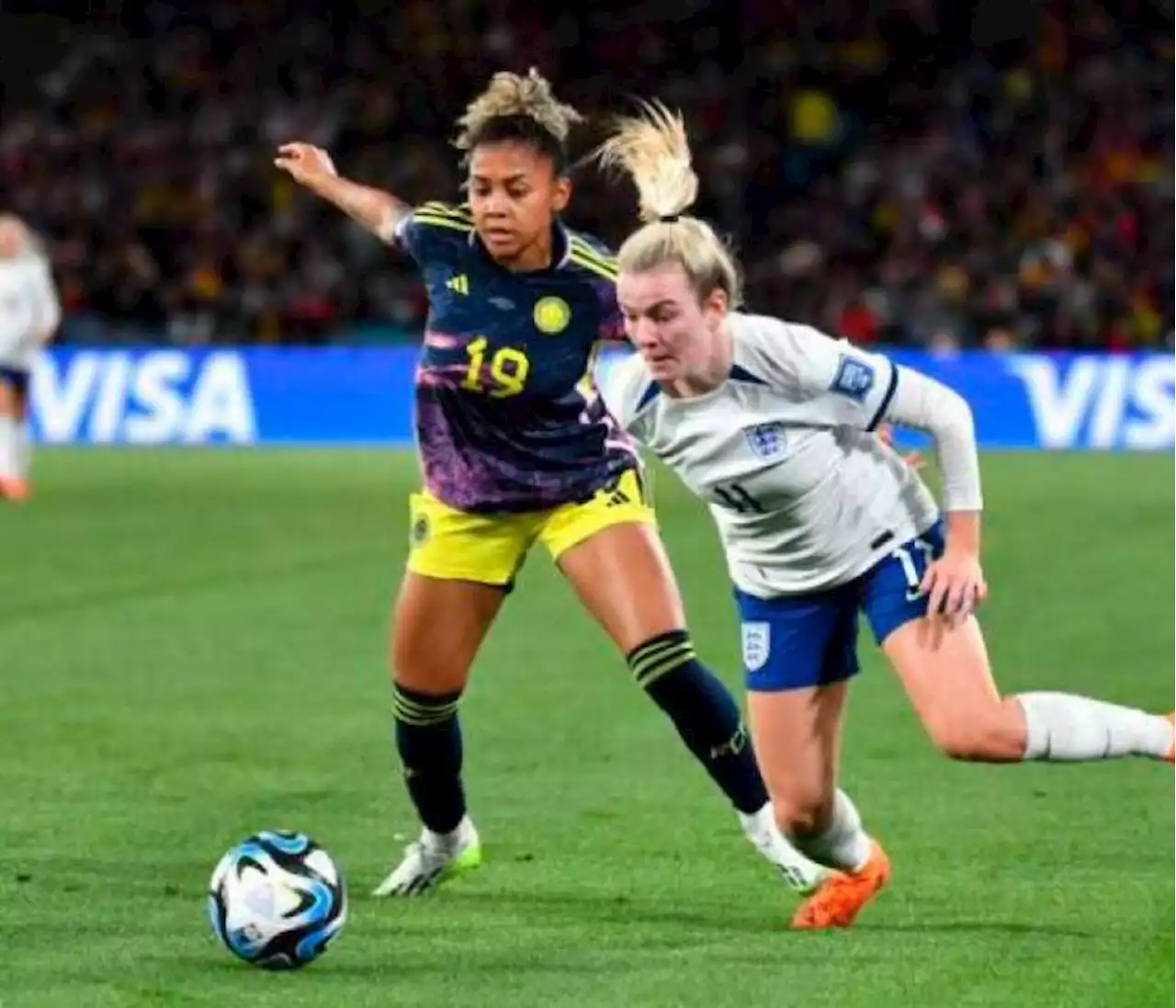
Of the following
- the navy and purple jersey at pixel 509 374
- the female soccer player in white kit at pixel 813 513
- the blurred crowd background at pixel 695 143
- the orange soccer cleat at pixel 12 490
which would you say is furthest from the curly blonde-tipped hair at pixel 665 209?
the blurred crowd background at pixel 695 143

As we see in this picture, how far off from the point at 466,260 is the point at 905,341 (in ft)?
62.1

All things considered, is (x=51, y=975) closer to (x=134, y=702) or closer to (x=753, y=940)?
(x=753, y=940)

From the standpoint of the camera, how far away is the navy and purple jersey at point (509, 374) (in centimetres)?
702

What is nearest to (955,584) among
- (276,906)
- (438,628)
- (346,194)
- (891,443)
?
(891,443)

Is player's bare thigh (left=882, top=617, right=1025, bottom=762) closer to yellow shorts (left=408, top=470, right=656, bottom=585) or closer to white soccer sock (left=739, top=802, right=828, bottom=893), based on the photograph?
white soccer sock (left=739, top=802, right=828, bottom=893)

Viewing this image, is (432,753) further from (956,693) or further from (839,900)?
(956,693)

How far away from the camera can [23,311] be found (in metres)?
20.4

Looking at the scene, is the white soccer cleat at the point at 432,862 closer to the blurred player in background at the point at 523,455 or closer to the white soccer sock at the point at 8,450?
the blurred player in background at the point at 523,455

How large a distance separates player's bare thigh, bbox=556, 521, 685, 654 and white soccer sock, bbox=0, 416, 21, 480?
45.1ft

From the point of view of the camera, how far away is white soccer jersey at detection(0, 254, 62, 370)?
20.3 meters

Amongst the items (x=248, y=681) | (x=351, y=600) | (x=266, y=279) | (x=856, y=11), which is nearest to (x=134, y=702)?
(x=248, y=681)

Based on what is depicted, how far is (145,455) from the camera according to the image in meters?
24.2

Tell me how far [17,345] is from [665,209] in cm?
1450

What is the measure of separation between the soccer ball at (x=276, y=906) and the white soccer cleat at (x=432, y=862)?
985 mm
